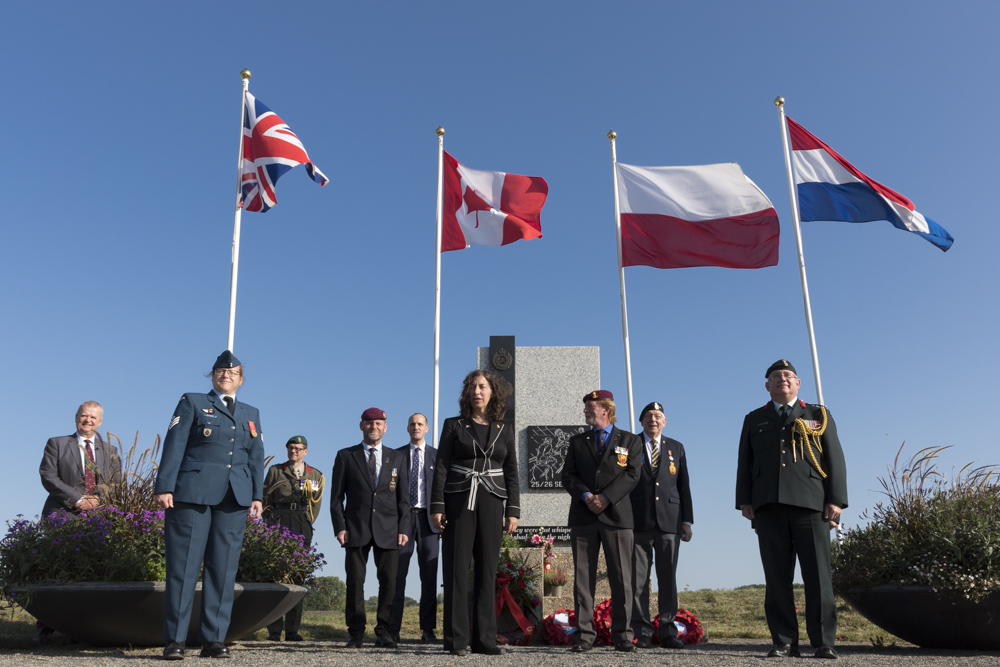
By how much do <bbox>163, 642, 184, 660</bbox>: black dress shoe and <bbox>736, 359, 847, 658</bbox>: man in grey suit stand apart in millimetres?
3647

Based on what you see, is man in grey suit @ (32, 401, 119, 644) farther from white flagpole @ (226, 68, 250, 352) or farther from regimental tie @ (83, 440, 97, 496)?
white flagpole @ (226, 68, 250, 352)

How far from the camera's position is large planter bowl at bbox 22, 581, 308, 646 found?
5.12 metres

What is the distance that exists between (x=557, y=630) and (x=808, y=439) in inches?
108

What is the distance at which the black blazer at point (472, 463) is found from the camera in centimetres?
492

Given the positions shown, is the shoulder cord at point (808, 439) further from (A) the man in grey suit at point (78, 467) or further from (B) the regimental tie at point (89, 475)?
(B) the regimental tie at point (89, 475)

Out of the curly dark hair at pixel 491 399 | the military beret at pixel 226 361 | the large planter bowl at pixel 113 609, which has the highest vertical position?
the military beret at pixel 226 361

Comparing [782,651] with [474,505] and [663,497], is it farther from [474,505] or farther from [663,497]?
[474,505]

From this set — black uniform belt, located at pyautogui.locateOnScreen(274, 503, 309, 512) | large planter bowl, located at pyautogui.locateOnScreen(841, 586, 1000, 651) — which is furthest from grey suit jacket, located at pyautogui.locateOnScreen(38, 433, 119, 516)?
large planter bowl, located at pyautogui.locateOnScreen(841, 586, 1000, 651)

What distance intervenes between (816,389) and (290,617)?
5976 mm

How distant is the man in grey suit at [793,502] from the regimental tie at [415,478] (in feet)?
9.27

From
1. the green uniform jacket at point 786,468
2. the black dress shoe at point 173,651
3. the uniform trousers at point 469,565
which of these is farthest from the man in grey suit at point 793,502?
the black dress shoe at point 173,651

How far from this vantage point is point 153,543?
5.49 metres

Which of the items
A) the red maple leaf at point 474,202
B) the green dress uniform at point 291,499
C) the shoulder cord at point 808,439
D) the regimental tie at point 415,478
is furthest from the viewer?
the red maple leaf at point 474,202

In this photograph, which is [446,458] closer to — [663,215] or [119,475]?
[119,475]
